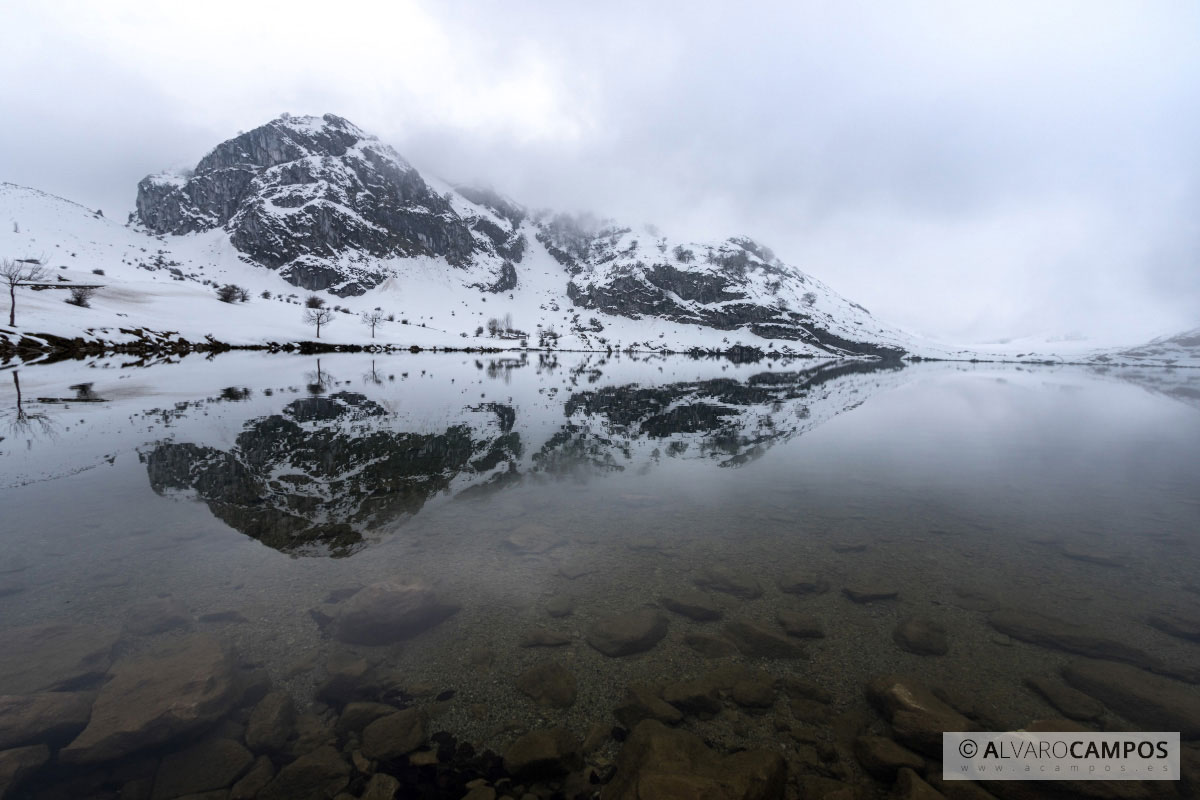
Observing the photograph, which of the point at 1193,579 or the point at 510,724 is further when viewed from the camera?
the point at 1193,579

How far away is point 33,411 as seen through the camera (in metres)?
19.5

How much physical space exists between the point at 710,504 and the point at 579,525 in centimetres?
395

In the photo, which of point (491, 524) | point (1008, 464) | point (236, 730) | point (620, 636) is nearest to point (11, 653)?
point (236, 730)

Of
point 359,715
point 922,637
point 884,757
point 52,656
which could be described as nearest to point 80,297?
point 52,656

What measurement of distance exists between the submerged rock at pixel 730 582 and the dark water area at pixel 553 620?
0.06 metres

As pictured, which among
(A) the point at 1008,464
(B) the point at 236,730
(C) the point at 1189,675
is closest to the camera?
(B) the point at 236,730

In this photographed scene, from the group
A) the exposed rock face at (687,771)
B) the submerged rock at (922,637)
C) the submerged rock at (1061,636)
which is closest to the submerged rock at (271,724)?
the exposed rock face at (687,771)

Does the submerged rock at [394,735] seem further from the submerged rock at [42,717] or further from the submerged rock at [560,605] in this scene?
the submerged rock at [42,717]

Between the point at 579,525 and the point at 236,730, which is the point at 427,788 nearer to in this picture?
the point at 236,730

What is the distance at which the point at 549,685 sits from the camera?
590 centimetres

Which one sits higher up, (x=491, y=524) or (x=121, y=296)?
(x=121, y=296)

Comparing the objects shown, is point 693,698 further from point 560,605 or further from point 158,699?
point 158,699

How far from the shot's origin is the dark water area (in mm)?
4652

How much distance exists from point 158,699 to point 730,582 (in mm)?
7989
